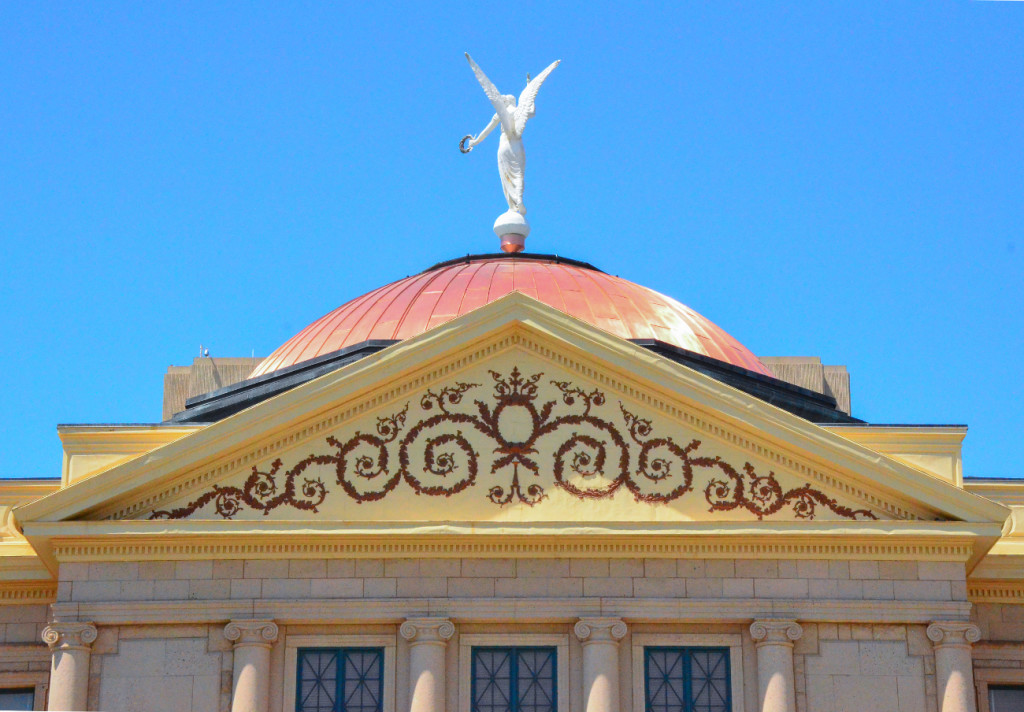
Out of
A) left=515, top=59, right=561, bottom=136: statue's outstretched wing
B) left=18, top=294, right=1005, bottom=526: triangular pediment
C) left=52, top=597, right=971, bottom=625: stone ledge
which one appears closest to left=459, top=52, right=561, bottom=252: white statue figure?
left=515, top=59, right=561, bottom=136: statue's outstretched wing

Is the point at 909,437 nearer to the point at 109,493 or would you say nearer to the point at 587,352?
the point at 587,352

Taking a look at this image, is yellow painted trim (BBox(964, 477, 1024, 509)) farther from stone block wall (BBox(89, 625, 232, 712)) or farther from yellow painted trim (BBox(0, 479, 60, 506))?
yellow painted trim (BBox(0, 479, 60, 506))

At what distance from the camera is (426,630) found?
95.4 ft

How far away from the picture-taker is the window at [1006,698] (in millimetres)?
31594

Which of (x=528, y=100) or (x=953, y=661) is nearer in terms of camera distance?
(x=953, y=661)

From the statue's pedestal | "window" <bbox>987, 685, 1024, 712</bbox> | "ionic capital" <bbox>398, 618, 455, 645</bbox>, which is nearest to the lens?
"ionic capital" <bbox>398, 618, 455, 645</bbox>

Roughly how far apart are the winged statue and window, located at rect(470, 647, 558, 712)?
1316 cm

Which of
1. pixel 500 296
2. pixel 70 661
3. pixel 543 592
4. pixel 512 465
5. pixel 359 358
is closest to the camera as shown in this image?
pixel 70 661

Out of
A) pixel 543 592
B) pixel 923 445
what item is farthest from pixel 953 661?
pixel 543 592

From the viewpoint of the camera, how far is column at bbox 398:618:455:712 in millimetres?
28766

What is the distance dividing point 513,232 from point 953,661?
15528 mm

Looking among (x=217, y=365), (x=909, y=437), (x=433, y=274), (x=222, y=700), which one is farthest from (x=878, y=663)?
(x=217, y=365)

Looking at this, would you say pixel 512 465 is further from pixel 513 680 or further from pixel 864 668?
pixel 864 668

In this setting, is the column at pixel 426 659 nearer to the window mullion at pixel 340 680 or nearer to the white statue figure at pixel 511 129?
the window mullion at pixel 340 680
